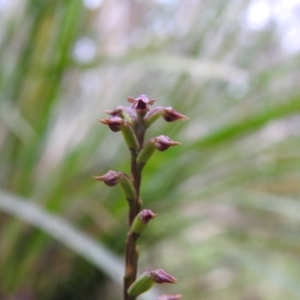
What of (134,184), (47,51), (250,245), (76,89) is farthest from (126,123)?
(76,89)

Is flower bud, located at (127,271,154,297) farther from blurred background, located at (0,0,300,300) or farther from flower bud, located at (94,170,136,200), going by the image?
blurred background, located at (0,0,300,300)

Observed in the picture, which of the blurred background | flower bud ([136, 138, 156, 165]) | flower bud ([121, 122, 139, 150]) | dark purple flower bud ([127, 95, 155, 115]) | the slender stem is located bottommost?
the slender stem

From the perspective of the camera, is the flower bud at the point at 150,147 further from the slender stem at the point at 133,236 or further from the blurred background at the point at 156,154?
the blurred background at the point at 156,154

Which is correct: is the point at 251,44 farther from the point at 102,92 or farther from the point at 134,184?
the point at 134,184

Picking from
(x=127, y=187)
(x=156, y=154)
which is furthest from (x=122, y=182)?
(x=156, y=154)

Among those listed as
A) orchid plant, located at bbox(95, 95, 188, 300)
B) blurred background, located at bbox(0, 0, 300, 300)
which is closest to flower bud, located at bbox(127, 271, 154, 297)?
orchid plant, located at bbox(95, 95, 188, 300)

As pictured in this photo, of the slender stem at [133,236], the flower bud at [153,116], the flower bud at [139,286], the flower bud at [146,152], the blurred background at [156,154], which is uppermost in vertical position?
the blurred background at [156,154]

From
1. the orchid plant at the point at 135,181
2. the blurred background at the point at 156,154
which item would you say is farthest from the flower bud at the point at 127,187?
the blurred background at the point at 156,154
